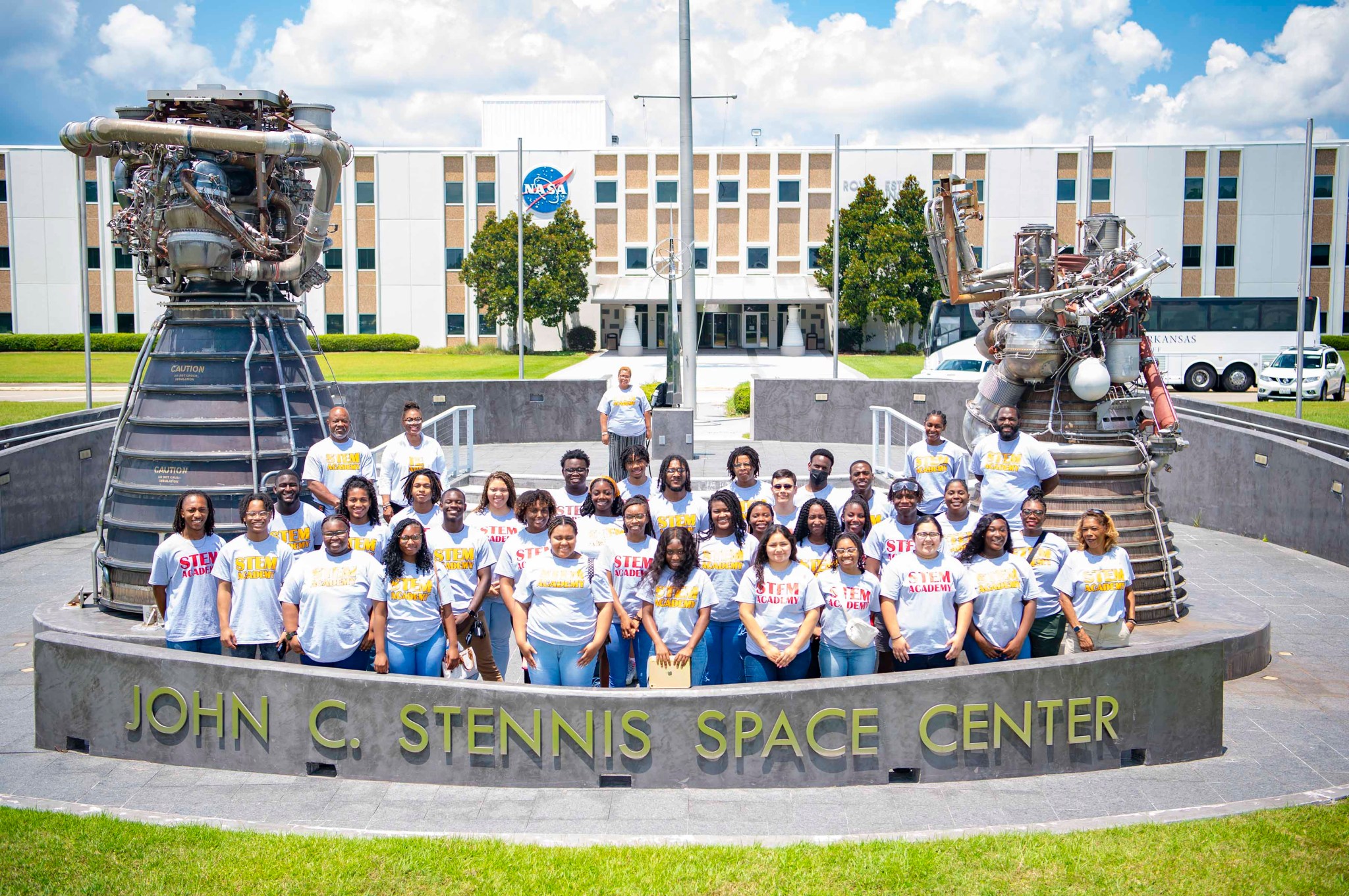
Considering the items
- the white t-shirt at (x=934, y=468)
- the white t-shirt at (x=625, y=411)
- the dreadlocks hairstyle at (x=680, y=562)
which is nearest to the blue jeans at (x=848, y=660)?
the dreadlocks hairstyle at (x=680, y=562)

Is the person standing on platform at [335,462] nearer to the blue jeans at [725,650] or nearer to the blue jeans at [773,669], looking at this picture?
the blue jeans at [725,650]

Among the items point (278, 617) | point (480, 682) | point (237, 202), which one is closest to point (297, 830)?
point (480, 682)

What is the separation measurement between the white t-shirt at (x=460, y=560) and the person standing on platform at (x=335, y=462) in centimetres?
234

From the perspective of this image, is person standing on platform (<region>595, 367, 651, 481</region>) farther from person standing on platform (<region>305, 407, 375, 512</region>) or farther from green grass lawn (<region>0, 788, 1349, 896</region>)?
green grass lawn (<region>0, 788, 1349, 896</region>)

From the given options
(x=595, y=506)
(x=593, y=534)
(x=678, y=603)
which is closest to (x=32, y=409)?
(x=595, y=506)

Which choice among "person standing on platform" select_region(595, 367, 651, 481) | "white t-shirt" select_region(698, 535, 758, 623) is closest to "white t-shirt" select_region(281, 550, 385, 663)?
"white t-shirt" select_region(698, 535, 758, 623)

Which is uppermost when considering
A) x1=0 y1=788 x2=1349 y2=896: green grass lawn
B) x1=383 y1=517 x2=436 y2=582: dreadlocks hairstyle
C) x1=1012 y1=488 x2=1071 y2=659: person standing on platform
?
x1=383 y1=517 x2=436 y2=582: dreadlocks hairstyle

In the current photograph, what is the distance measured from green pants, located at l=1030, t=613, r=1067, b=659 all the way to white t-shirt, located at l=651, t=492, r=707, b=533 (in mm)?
2434

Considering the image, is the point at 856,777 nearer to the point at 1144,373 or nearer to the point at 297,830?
the point at 297,830

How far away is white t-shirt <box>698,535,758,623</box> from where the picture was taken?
766cm

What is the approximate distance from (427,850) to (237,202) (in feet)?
23.5

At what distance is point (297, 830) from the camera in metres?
6.30

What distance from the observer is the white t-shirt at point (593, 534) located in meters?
8.05

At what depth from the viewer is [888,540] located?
805 centimetres
